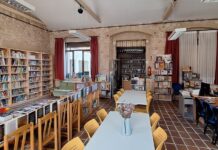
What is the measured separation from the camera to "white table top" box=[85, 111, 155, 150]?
192cm

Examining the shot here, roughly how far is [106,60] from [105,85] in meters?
1.40

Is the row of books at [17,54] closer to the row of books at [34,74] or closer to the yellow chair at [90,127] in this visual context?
the row of books at [34,74]

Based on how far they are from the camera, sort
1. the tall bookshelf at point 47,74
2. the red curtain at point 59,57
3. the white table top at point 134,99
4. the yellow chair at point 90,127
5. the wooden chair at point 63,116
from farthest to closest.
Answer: the red curtain at point 59,57
the tall bookshelf at point 47,74
the white table top at point 134,99
the wooden chair at point 63,116
the yellow chair at point 90,127

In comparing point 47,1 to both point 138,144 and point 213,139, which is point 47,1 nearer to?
point 138,144

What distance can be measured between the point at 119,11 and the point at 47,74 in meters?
5.05

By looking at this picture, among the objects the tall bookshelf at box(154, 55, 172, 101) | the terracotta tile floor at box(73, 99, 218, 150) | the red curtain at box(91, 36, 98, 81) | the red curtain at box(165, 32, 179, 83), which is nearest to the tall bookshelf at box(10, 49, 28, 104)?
the red curtain at box(91, 36, 98, 81)

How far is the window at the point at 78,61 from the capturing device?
9.33 metres

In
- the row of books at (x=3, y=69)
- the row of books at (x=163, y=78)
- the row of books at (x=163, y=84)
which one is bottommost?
the row of books at (x=163, y=84)

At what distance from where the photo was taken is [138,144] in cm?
198

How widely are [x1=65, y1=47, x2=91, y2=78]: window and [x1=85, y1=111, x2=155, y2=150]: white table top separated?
6.79 metres

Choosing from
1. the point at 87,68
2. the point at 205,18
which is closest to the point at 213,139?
the point at 205,18

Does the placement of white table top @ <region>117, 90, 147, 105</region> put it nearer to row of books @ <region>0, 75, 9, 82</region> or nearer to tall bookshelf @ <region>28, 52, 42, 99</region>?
row of books @ <region>0, 75, 9, 82</region>

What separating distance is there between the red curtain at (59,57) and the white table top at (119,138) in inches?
279

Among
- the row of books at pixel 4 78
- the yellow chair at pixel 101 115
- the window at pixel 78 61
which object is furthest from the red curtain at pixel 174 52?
the row of books at pixel 4 78
